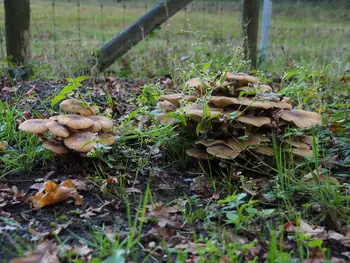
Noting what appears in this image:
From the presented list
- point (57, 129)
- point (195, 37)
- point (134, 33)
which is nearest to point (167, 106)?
point (57, 129)

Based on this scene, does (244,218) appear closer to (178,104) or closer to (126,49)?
(178,104)

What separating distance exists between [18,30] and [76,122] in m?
2.94

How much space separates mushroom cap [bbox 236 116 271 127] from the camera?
2881 mm

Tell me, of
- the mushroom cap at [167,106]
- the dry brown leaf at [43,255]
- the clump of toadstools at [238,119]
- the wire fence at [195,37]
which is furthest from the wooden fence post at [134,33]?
the dry brown leaf at [43,255]

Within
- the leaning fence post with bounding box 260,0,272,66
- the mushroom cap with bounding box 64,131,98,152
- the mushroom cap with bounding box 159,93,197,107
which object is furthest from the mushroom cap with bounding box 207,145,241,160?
the leaning fence post with bounding box 260,0,272,66

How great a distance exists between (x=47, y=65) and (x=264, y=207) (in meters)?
4.26

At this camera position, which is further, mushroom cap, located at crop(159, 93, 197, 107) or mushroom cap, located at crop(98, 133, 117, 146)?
mushroom cap, located at crop(159, 93, 197, 107)

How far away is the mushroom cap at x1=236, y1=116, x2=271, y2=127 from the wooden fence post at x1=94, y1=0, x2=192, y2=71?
9.86 ft

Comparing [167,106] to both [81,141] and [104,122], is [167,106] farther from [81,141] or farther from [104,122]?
[81,141]

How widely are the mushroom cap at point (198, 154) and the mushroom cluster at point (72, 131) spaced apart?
0.53 metres

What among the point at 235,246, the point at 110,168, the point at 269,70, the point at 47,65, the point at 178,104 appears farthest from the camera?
the point at 269,70

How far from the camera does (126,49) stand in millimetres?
5668

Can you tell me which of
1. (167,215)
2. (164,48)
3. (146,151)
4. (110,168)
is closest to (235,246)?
(167,215)

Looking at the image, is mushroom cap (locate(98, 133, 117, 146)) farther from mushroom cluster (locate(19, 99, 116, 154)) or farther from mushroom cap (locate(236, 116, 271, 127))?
mushroom cap (locate(236, 116, 271, 127))
